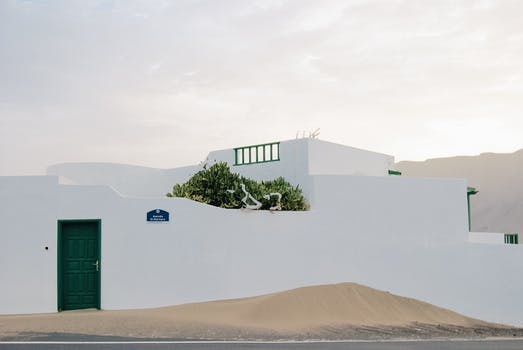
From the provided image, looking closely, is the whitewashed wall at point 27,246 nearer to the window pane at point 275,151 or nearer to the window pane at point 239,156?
the window pane at point 275,151

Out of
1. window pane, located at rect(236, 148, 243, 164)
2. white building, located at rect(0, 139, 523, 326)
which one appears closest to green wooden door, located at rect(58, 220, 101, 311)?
white building, located at rect(0, 139, 523, 326)

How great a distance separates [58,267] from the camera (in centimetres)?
1950

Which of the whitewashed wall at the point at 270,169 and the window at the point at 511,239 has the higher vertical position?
the whitewashed wall at the point at 270,169

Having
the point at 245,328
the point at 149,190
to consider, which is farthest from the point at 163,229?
the point at 149,190

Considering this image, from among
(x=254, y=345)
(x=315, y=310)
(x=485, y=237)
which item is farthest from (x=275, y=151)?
(x=254, y=345)

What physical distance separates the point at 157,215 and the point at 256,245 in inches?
118

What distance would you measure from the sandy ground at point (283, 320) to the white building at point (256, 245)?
0.87 m

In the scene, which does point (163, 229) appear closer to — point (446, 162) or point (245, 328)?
point (245, 328)

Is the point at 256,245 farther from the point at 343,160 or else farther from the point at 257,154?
the point at 343,160

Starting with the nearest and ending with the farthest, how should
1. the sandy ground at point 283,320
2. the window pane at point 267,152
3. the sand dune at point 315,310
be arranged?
1. the sandy ground at point 283,320
2. the sand dune at point 315,310
3. the window pane at point 267,152

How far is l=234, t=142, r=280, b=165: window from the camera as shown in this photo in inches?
1017

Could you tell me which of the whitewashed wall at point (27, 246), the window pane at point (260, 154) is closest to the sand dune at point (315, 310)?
the whitewashed wall at point (27, 246)

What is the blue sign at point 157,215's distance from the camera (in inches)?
796

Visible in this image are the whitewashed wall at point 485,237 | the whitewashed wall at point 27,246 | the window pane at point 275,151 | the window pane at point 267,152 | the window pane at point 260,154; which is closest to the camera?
the whitewashed wall at point 27,246
